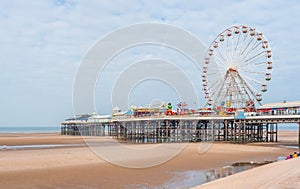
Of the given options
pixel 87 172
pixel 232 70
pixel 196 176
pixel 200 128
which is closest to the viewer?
pixel 196 176

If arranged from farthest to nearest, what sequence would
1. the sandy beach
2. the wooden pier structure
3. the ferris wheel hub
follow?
the ferris wheel hub
the wooden pier structure
the sandy beach

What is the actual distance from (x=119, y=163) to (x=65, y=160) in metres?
3.82

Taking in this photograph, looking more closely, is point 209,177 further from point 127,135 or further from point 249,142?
point 127,135

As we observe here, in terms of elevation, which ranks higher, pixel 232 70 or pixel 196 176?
pixel 232 70

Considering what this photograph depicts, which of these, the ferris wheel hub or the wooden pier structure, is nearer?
the wooden pier structure

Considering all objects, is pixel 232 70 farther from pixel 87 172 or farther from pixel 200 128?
pixel 87 172

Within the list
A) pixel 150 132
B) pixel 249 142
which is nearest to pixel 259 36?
pixel 249 142

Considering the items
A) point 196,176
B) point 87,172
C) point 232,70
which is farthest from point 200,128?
point 87,172

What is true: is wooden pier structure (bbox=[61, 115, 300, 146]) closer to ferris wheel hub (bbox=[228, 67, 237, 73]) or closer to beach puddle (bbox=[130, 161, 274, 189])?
ferris wheel hub (bbox=[228, 67, 237, 73])

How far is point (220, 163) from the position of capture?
69.6ft

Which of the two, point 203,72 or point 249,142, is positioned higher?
point 203,72

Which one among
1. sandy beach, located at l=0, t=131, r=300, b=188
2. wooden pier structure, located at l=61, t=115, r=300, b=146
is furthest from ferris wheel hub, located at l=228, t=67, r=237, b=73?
sandy beach, located at l=0, t=131, r=300, b=188

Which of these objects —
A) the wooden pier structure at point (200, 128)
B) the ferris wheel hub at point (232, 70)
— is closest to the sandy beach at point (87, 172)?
the wooden pier structure at point (200, 128)

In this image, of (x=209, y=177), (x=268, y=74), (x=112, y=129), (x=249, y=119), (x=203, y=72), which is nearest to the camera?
(x=209, y=177)
